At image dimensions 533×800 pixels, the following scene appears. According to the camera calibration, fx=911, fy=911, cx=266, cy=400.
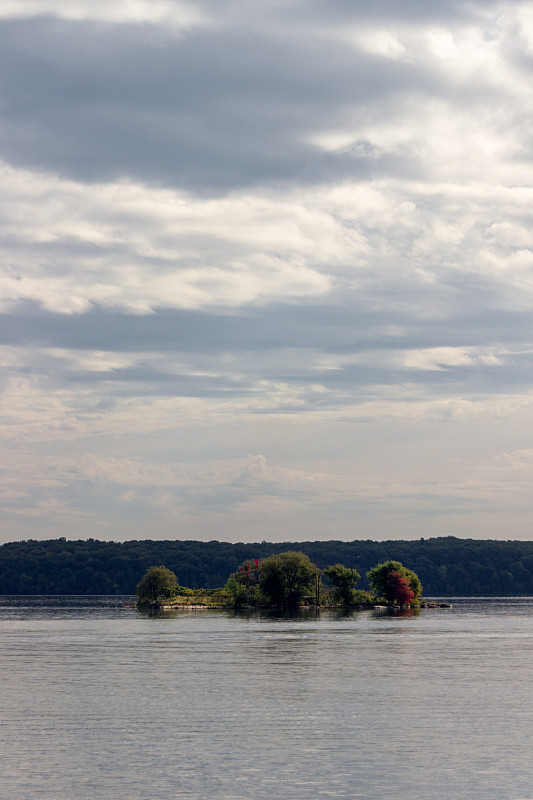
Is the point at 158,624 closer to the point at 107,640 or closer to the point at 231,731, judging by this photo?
the point at 107,640

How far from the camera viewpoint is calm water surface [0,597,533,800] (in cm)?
3681

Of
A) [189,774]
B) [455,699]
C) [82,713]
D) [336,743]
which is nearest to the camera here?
[189,774]

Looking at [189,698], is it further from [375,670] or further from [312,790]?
[312,790]

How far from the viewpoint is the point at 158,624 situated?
524ft

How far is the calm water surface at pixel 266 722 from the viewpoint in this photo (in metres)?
36.8

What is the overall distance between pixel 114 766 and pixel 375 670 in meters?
43.2

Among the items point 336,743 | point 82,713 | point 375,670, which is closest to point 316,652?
point 375,670

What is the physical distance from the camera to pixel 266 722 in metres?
52.1

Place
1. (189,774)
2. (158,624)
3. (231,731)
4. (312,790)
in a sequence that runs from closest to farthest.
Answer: (312,790) → (189,774) → (231,731) → (158,624)

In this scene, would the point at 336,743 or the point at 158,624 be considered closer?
the point at 336,743

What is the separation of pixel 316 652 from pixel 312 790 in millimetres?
62204

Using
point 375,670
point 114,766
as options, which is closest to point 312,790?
point 114,766

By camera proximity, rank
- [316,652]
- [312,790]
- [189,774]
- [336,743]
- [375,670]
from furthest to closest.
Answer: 1. [316,652]
2. [375,670]
3. [336,743]
4. [189,774]
5. [312,790]

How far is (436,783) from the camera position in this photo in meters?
36.7
